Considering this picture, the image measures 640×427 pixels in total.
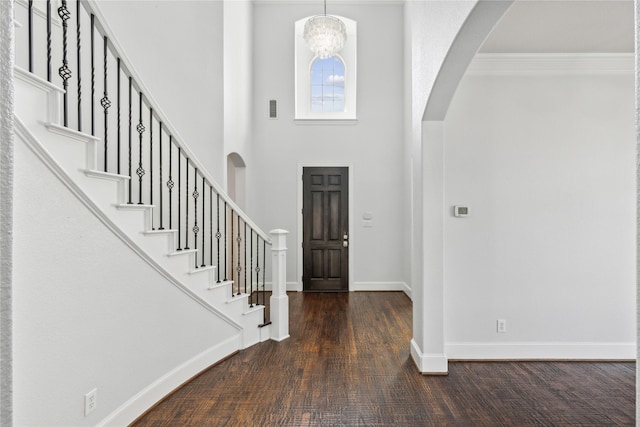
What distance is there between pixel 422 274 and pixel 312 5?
208 inches

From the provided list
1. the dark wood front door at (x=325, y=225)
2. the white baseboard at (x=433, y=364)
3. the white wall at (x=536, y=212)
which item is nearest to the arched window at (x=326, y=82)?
the dark wood front door at (x=325, y=225)

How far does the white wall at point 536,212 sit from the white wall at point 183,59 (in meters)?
2.84

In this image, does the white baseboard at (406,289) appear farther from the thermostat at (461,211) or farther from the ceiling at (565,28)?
the ceiling at (565,28)

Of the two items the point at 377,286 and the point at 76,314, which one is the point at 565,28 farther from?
the point at 377,286

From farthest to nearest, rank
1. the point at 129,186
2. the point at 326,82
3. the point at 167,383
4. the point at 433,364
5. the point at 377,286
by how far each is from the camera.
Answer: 1. the point at 326,82
2. the point at 377,286
3. the point at 433,364
4. the point at 167,383
5. the point at 129,186

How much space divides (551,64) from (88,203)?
3885 millimetres

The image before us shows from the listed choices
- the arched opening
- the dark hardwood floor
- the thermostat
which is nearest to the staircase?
the dark hardwood floor

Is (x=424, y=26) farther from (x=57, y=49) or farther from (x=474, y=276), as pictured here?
(x=57, y=49)

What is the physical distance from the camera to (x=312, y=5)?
592 centimetres

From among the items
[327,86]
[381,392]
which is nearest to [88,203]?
[381,392]

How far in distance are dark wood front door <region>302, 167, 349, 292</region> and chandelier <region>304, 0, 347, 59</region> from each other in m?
1.94

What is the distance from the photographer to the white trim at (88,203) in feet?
4.77

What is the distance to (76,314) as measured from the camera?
1730mm

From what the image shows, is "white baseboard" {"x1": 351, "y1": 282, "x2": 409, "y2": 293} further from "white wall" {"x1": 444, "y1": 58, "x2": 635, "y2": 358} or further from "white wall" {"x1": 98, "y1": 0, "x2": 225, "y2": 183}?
"white wall" {"x1": 98, "y1": 0, "x2": 225, "y2": 183}
